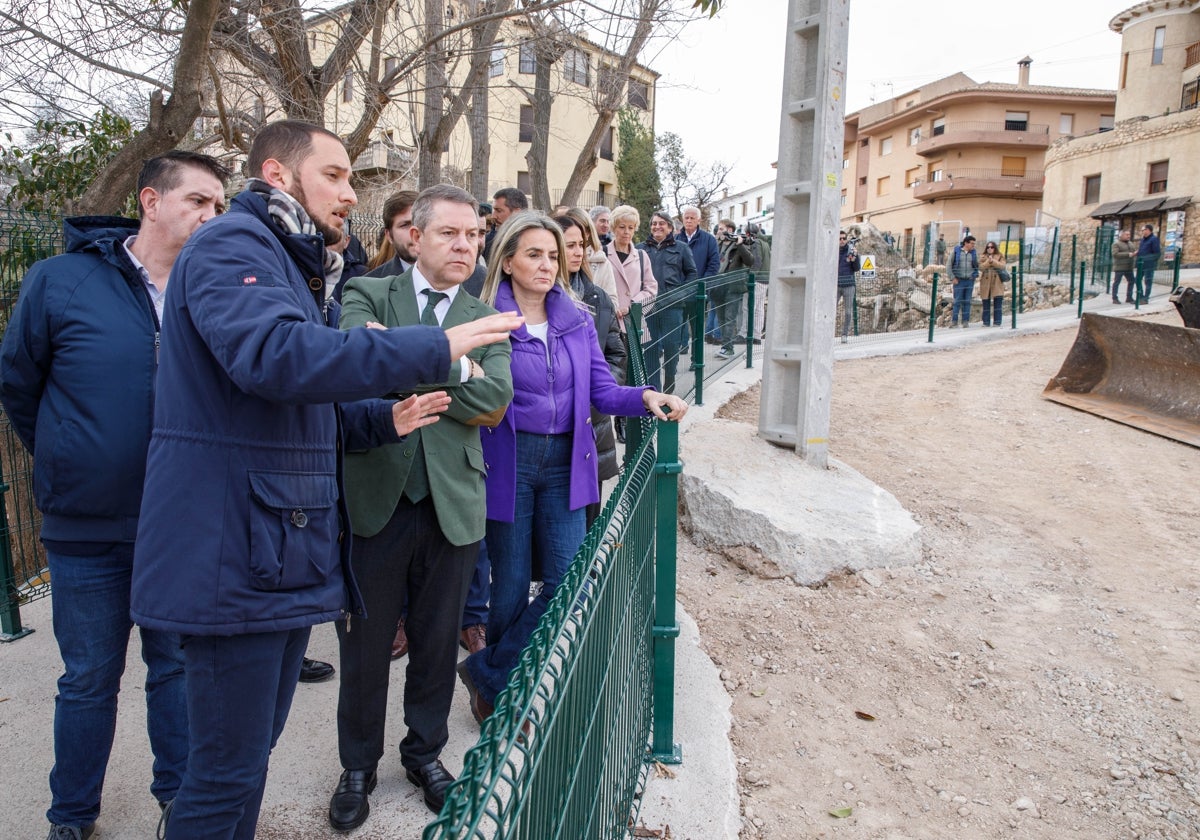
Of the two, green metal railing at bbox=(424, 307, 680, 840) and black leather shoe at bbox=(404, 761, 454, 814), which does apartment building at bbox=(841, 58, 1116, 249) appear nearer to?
green metal railing at bbox=(424, 307, 680, 840)

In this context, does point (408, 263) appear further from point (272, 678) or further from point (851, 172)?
point (851, 172)

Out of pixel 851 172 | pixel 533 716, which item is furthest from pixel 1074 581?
pixel 851 172

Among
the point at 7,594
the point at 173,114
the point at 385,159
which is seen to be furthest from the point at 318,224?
the point at 385,159

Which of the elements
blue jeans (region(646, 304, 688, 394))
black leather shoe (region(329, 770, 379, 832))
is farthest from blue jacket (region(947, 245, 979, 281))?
black leather shoe (region(329, 770, 379, 832))

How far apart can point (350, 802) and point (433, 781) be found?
9.6 inches

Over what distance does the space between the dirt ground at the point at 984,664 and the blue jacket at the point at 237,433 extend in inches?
80.0

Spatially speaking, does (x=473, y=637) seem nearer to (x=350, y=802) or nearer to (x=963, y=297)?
(x=350, y=802)

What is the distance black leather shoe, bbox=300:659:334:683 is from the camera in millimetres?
3408

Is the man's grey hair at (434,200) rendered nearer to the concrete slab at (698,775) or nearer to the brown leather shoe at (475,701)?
the brown leather shoe at (475,701)

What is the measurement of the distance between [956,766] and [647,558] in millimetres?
1611

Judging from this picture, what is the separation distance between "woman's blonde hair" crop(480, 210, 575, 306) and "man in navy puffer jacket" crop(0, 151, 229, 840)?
1.02m

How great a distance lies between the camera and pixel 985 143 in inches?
1865

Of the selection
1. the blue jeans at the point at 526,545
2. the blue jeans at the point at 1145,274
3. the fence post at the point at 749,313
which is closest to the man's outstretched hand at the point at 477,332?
the blue jeans at the point at 526,545

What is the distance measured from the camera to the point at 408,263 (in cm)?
365
